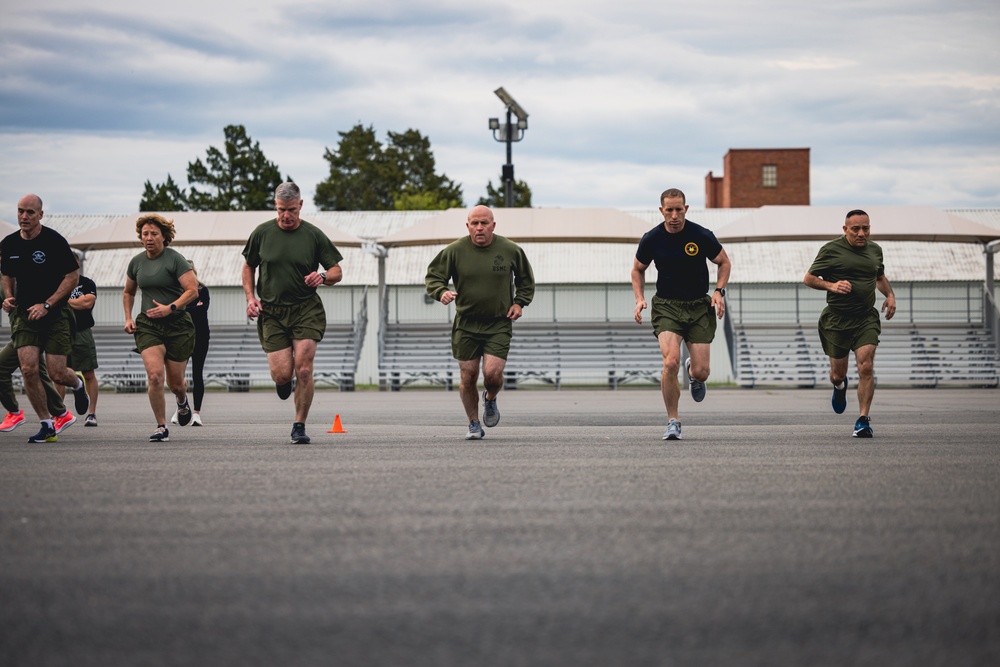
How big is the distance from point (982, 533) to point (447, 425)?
8.58m

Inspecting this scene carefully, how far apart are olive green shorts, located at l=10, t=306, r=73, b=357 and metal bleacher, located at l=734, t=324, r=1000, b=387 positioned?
62.2 ft

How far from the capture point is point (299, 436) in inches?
394

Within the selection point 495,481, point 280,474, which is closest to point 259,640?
point 495,481

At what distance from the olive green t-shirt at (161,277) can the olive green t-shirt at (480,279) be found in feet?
7.09

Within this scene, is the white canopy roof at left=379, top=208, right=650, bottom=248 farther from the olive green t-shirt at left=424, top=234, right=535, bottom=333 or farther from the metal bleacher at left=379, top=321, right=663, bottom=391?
the olive green t-shirt at left=424, top=234, right=535, bottom=333

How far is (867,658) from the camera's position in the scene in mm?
3209

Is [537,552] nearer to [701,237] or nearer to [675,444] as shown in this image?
[675,444]

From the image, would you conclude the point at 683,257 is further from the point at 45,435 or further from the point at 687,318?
the point at 45,435

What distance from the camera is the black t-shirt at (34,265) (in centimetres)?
1020

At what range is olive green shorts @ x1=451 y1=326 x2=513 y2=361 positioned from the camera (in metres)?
10.9

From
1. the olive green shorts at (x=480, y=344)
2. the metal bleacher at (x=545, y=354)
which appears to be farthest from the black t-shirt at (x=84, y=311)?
the metal bleacher at (x=545, y=354)

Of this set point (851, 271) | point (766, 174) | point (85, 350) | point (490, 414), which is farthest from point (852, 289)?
point (766, 174)

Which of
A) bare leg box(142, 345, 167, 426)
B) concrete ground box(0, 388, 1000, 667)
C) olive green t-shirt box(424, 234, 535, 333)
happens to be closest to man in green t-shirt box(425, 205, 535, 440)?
olive green t-shirt box(424, 234, 535, 333)

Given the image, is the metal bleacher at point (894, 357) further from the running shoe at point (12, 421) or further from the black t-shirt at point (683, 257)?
the running shoe at point (12, 421)
